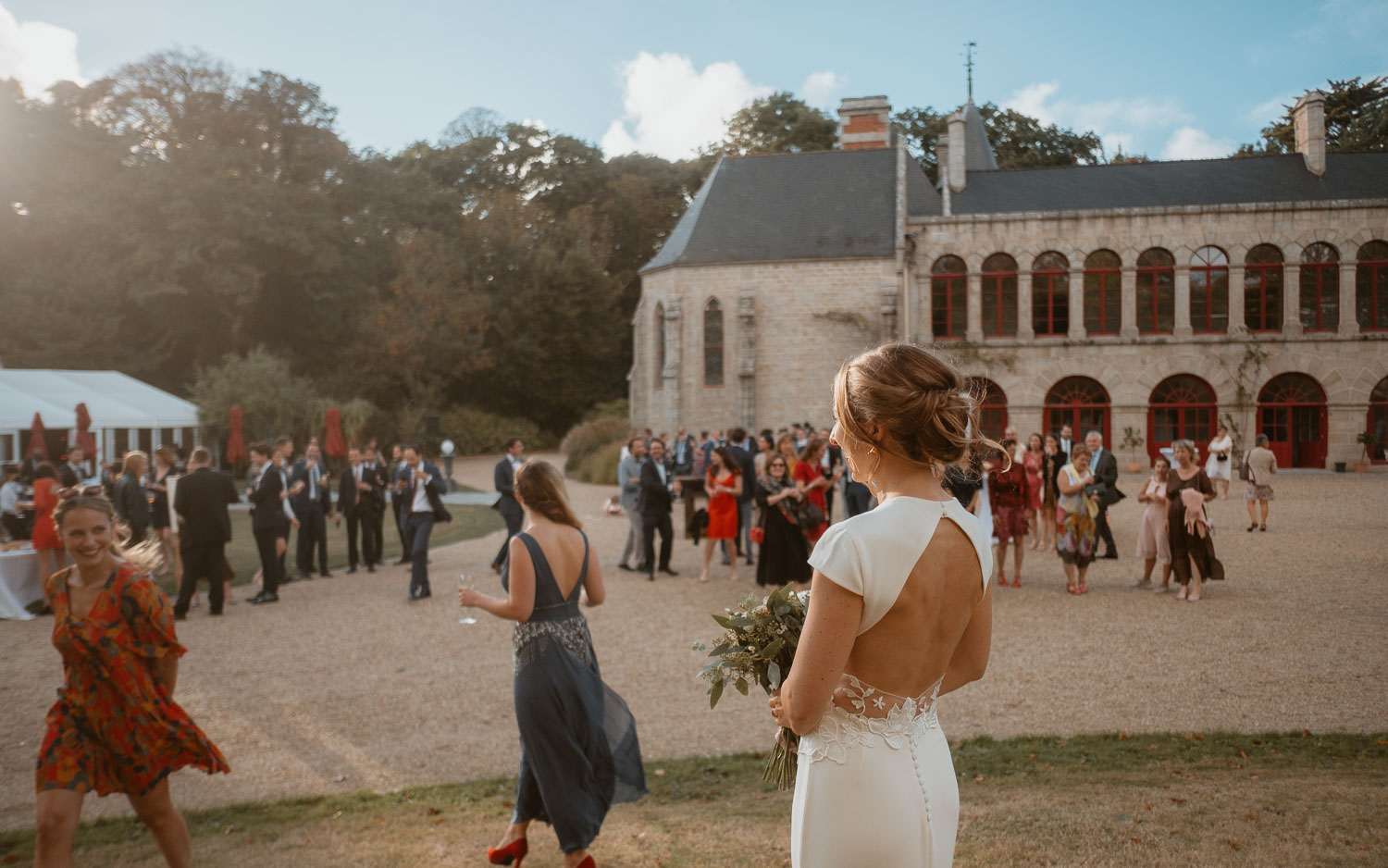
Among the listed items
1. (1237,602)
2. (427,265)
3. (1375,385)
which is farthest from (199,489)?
(427,265)

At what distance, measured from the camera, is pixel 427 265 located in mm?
39250

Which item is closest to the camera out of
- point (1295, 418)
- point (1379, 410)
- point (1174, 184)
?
point (1379, 410)

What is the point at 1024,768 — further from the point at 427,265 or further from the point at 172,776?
the point at 427,265

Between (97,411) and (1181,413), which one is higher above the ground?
(97,411)

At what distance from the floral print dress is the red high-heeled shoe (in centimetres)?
121

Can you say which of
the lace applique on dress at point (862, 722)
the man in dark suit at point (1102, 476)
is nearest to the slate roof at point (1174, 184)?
the man in dark suit at point (1102, 476)

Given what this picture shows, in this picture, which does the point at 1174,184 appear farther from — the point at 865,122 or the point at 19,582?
the point at 19,582

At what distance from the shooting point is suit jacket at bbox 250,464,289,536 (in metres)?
10.9

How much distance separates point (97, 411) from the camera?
22750 mm

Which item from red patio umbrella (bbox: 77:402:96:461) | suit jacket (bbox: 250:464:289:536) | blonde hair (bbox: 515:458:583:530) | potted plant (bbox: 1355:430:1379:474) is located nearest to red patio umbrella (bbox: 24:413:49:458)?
red patio umbrella (bbox: 77:402:96:461)

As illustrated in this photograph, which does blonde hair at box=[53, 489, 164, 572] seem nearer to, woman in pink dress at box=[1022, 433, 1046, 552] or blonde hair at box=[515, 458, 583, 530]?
blonde hair at box=[515, 458, 583, 530]

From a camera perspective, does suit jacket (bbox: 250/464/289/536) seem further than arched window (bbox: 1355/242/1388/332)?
No

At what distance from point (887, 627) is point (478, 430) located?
38468 millimetres

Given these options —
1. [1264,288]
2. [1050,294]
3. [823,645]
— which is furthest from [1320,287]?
[823,645]
